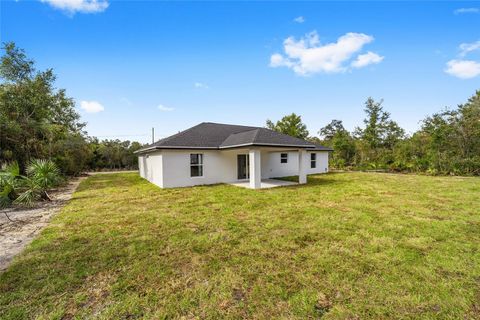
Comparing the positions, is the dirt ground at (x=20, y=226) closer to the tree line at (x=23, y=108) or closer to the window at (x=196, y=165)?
the window at (x=196, y=165)

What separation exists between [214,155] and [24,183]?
8536 mm

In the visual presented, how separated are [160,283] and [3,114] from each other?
48.7ft

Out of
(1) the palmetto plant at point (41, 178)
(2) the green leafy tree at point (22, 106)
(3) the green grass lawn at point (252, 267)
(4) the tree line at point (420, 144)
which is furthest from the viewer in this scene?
(4) the tree line at point (420, 144)

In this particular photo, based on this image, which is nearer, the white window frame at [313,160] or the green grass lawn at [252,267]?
the green grass lawn at [252,267]

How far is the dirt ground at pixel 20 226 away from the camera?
4164 mm

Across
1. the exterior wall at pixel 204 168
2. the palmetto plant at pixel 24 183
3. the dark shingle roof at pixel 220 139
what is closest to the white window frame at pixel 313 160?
the dark shingle roof at pixel 220 139

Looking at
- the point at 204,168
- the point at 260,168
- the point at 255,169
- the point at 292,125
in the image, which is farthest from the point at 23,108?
the point at 292,125

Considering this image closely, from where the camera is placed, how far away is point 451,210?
6535mm

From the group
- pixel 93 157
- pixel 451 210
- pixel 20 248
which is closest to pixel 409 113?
pixel 451 210

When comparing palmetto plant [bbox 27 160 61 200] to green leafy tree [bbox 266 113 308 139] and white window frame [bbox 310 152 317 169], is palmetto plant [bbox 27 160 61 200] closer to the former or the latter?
white window frame [bbox 310 152 317 169]

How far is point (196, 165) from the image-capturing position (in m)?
12.6

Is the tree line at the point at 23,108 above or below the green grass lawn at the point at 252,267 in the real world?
above

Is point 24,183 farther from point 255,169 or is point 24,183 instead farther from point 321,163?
point 321,163

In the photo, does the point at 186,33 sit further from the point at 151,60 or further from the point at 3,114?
the point at 3,114
